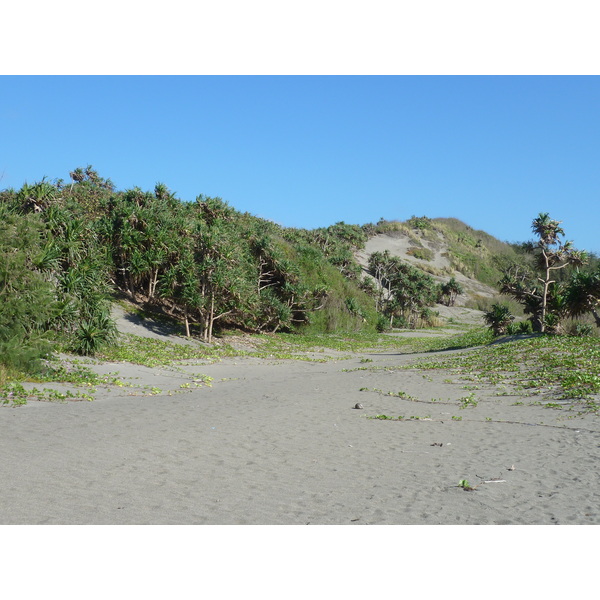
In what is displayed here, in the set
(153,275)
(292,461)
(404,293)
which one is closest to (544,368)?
(292,461)

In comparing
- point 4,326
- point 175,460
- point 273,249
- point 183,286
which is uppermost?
point 273,249

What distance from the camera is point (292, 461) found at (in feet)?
25.3

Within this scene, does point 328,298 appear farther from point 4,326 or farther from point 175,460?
point 175,460

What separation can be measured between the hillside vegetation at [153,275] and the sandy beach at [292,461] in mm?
3492

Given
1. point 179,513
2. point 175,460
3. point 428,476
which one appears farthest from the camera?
point 175,460

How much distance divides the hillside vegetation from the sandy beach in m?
3.49

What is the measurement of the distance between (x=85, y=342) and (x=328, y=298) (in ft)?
89.0

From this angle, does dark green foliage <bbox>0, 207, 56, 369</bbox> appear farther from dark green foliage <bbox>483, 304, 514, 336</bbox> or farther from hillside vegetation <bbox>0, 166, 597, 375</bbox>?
dark green foliage <bbox>483, 304, 514, 336</bbox>

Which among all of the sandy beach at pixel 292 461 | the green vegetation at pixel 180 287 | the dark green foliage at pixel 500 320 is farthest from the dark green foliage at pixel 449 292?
the sandy beach at pixel 292 461

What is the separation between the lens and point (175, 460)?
7.60 meters

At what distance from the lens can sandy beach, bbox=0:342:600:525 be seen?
5508 mm


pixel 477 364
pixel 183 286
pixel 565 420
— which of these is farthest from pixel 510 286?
pixel 565 420

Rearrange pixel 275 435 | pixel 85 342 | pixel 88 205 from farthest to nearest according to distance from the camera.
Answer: pixel 88 205 → pixel 85 342 → pixel 275 435

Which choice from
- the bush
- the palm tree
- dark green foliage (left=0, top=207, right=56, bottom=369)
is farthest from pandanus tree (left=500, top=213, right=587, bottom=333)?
the bush
